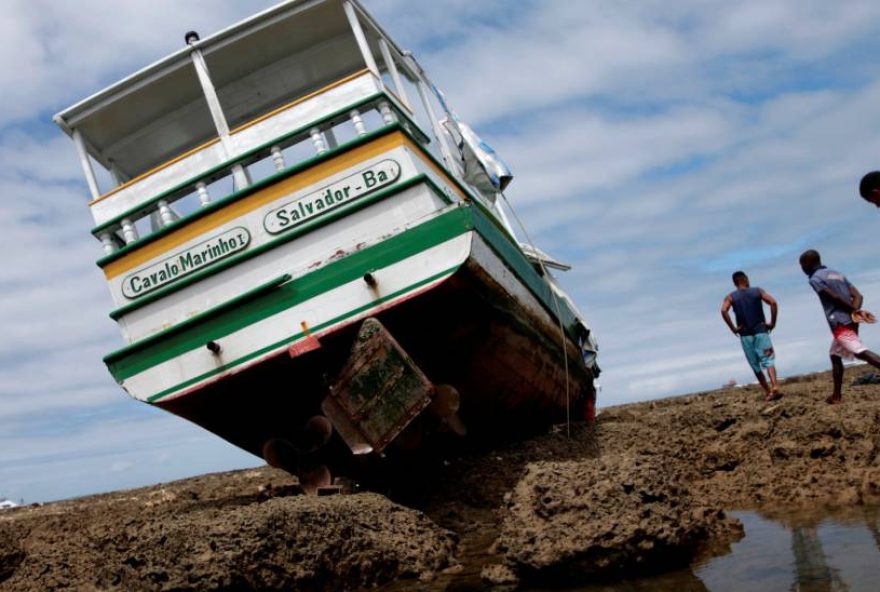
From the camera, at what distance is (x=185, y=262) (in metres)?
5.85

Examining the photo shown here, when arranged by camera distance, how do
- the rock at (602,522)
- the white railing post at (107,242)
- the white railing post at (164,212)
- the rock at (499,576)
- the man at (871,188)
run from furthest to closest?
1. the white railing post at (107,242)
2. the white railing post at (164,212)
3. the man at (871,188)
4. the rock at (499,576)
5. the rock at (602,522)

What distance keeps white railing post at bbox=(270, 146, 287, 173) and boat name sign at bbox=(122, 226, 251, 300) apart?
1.68 feet

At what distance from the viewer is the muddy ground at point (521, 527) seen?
11.2 feet

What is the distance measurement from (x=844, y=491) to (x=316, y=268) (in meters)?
3.41

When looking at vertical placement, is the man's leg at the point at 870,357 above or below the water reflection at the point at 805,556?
above

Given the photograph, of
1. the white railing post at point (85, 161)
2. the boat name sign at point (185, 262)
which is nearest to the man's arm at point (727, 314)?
the boat name sign at point (185, 262)

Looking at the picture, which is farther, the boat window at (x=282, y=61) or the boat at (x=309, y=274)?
the boat window at (x=282, y=61)

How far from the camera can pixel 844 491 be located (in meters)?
4.04

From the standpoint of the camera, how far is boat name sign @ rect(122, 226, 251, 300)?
573cm

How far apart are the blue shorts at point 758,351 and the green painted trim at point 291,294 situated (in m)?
3.35

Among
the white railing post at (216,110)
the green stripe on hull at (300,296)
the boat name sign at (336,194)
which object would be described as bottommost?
the green stripe on hull at (300,296)

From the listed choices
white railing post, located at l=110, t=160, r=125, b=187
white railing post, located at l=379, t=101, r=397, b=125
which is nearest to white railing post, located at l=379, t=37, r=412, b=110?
white railing post, located at l=379, t=101, r=397, b=125

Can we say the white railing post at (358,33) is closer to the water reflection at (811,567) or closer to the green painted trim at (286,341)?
the green painted trim at (286,341)

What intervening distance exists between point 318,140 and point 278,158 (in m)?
0.32
